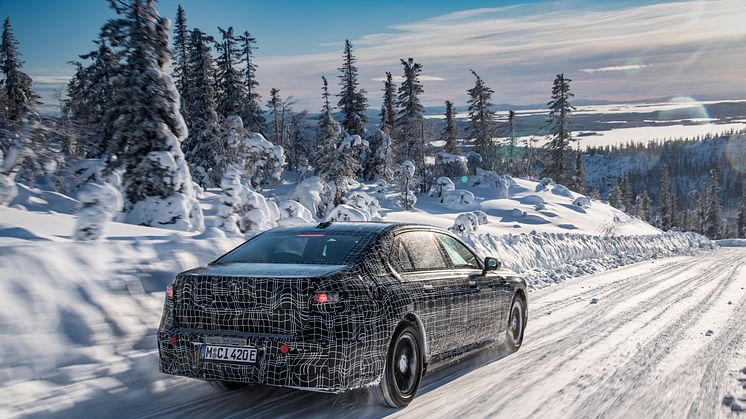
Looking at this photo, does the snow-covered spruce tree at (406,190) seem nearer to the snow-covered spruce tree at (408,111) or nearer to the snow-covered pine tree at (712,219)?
the snow-covered spruce tree at (408,111)

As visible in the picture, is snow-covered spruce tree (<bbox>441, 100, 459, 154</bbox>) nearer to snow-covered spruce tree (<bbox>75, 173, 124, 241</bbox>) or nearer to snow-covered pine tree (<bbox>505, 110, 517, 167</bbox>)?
snow-covered pine tree (<bbox>505, 110, 517, 167</bbox>)

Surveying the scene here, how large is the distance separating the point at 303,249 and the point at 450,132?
7064cm

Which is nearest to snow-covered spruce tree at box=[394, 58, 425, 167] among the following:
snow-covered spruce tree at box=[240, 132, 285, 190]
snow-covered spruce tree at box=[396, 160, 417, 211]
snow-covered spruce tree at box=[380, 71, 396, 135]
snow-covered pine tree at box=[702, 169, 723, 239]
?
snow-covered spruce tree at box=[380, 71, 396, 135]

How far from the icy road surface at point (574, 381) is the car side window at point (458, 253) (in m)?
1.11

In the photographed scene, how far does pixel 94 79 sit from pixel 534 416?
37.6m

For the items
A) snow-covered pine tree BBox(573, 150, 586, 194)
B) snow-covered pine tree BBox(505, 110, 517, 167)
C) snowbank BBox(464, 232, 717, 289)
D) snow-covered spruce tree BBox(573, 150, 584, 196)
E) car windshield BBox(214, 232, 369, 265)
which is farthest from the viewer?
snow-covered pine tree BBox(505, 110, 517, 167)

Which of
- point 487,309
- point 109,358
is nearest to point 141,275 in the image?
point 109,358

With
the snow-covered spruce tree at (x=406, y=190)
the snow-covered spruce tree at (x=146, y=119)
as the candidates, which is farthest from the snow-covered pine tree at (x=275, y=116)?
the snow-covered spruce tree at (x=146, y=119)

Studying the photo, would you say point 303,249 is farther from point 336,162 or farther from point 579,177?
point 579,177

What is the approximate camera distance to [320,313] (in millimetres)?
4922

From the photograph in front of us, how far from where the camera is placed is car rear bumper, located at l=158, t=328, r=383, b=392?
16.0ft

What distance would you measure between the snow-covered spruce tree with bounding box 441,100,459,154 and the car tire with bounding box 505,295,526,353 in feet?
218

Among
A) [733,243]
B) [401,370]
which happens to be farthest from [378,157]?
[401,370]

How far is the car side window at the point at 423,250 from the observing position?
20.5 feet
